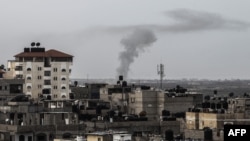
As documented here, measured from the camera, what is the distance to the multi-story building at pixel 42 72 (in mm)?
124000

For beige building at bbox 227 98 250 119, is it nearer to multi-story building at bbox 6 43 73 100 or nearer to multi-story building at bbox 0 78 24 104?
multi-story building at bbox 0 78 24 104

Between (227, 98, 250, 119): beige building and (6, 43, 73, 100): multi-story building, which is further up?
(6, 43, 73, 100): multi-story building

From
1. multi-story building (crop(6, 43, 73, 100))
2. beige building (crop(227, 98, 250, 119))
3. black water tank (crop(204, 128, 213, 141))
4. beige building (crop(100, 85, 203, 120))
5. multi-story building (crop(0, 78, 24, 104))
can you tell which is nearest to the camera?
black water tank (crop(204, 128, 213, 141))

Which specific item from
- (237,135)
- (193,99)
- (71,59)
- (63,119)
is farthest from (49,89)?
(237,135)

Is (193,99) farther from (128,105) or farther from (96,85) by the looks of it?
(96,85)

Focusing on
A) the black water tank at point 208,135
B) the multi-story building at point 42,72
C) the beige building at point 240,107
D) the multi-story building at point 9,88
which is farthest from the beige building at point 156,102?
the black water tank at point 208,135

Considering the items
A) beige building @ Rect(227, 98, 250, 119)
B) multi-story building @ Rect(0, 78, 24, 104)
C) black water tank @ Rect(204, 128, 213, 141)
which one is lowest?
black water tank @ Rect(204, 128, 213, 141)

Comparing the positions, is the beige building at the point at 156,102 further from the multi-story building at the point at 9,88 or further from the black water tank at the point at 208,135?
the black water tank at the point at 208,135

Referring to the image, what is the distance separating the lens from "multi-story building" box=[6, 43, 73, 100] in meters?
124

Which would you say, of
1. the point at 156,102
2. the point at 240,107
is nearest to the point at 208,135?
the point at 240,107

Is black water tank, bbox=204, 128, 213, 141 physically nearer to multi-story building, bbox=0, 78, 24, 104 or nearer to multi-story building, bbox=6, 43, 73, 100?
multi-story building, bbox=0, 78, 24, 104

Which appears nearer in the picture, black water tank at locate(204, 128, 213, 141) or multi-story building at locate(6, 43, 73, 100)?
black water tank at locate(204, 128, 213, 141)

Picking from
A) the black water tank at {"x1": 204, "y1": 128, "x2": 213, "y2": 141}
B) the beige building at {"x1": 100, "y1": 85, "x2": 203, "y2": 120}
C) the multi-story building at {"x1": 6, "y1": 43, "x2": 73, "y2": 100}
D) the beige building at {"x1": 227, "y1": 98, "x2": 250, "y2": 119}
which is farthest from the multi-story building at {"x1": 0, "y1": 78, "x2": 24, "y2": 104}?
the black water tank at {"x1": 204, "y1": 128, "x2": 213, "y2": 141}

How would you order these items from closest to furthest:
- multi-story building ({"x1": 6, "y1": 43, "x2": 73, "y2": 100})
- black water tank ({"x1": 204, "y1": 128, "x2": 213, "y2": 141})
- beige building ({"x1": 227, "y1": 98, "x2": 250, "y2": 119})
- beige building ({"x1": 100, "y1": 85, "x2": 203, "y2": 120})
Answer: black water tank ({"x1": 204, "y1": 128, "x2": 213, "y2": 141}) < beige building ({"x1": 227, "y1": 98, "x2": 250, "y2": 119}) < beige building ({"x1": 100, "y1": 85, "x2": 203, "y2": 120}) < multi-story building ({"x1": 6, "y1": 43, "x2": 73, "y2": 100})
